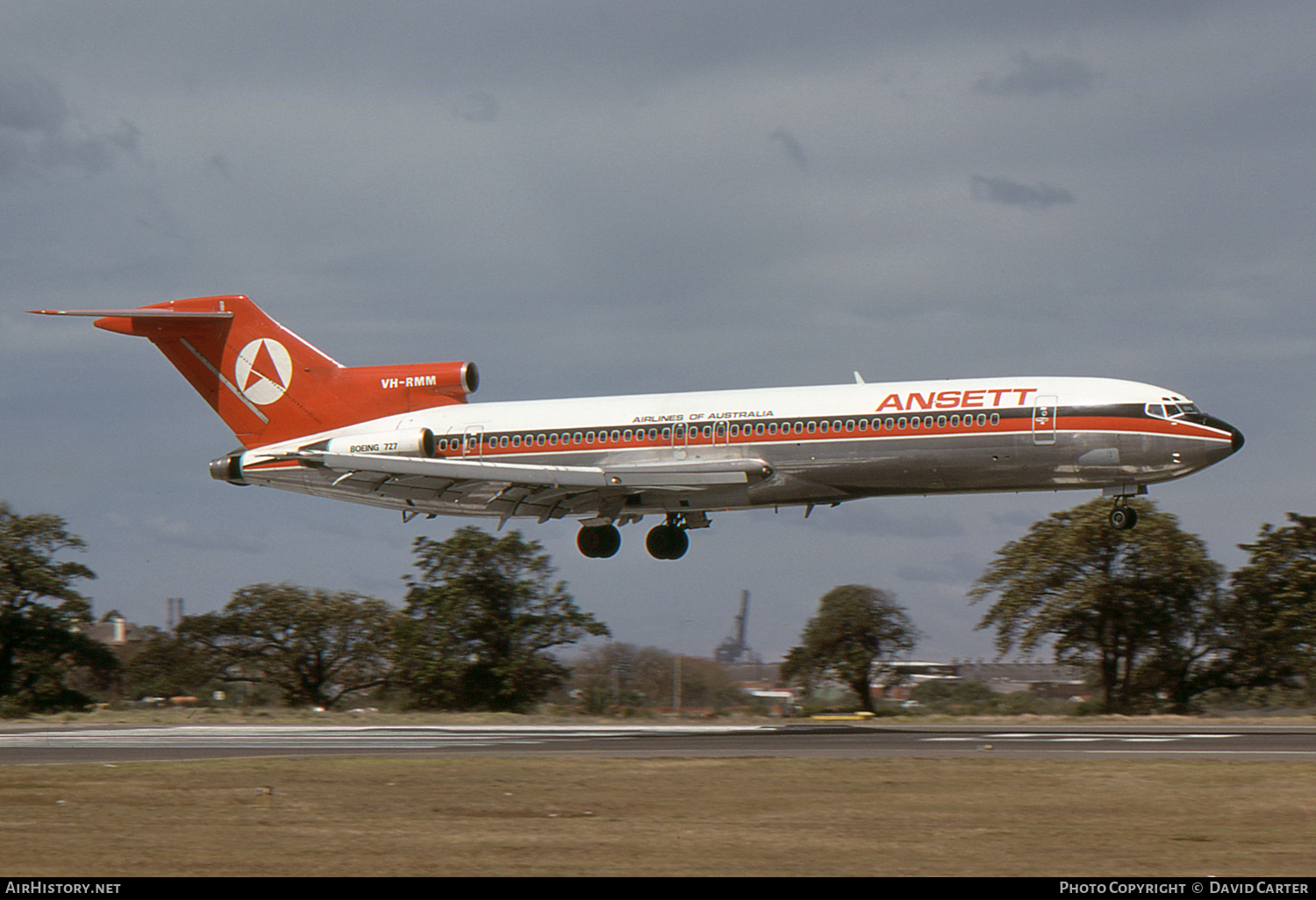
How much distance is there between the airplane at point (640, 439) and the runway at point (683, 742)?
6.32 m

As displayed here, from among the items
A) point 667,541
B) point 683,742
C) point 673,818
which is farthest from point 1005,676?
point 673,818

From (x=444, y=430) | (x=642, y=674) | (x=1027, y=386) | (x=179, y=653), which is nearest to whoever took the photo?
(x=1027, y=386)

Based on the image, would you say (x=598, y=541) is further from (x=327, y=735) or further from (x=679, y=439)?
(x=327, y=735)

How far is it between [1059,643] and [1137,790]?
32853 millimetres

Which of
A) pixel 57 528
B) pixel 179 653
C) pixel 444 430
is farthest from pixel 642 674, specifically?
pixel 57 528

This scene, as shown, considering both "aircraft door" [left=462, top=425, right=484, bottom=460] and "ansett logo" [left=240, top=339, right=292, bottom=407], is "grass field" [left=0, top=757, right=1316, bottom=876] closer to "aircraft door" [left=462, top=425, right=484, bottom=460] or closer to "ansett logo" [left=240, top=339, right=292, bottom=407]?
"aircraft door" [left=462, top=425, right=484, bottom=460]

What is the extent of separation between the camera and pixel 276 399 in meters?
45.6

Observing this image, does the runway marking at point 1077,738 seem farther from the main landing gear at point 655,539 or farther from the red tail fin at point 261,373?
the red tail fin at point 261,373

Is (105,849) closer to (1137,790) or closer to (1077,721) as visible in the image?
(1137,790)

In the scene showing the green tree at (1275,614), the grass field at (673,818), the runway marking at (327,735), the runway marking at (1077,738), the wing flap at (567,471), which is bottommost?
the runway marking at (327,735)

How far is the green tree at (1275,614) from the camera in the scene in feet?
161

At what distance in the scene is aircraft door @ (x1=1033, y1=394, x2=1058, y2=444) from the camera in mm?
33781

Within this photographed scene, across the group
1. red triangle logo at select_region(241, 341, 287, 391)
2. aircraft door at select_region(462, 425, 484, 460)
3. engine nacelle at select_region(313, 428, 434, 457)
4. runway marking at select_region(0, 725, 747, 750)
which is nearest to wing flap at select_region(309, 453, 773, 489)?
aircraft door at select_region(462, 425, 484, 460)

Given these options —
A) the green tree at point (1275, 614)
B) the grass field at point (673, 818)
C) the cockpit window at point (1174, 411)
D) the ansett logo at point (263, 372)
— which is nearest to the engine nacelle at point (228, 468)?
the ansett logo at point (263, 372)
